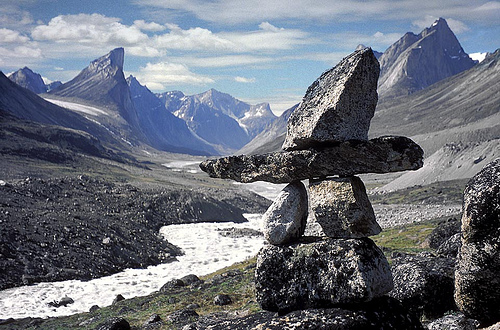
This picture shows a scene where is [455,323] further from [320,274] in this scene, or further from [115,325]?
[115,325]

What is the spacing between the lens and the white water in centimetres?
3722

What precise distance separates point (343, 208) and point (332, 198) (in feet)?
1.46

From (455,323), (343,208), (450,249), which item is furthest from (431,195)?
(343,208)

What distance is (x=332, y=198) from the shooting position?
44.1 ft

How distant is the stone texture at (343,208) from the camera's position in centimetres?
1322

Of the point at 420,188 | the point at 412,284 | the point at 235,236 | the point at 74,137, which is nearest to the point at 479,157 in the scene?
the point at 420,188

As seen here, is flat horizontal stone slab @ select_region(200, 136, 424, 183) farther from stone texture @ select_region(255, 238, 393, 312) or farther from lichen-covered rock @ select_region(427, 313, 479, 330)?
lichen-covered rock @ select_region(427, 313, 479, 330)

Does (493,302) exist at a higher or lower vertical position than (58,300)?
higher

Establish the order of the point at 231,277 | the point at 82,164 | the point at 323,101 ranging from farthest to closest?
the point at 82,164 → the point at 231,277 → the point at 323,101

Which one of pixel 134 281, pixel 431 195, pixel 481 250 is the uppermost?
pixel 481 250

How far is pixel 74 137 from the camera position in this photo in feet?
627

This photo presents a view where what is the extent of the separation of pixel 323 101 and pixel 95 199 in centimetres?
6878

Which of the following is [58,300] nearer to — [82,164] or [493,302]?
[493,302]

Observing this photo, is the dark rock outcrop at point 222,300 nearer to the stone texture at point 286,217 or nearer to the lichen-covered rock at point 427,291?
the lichen-covered rock at point 427,291
